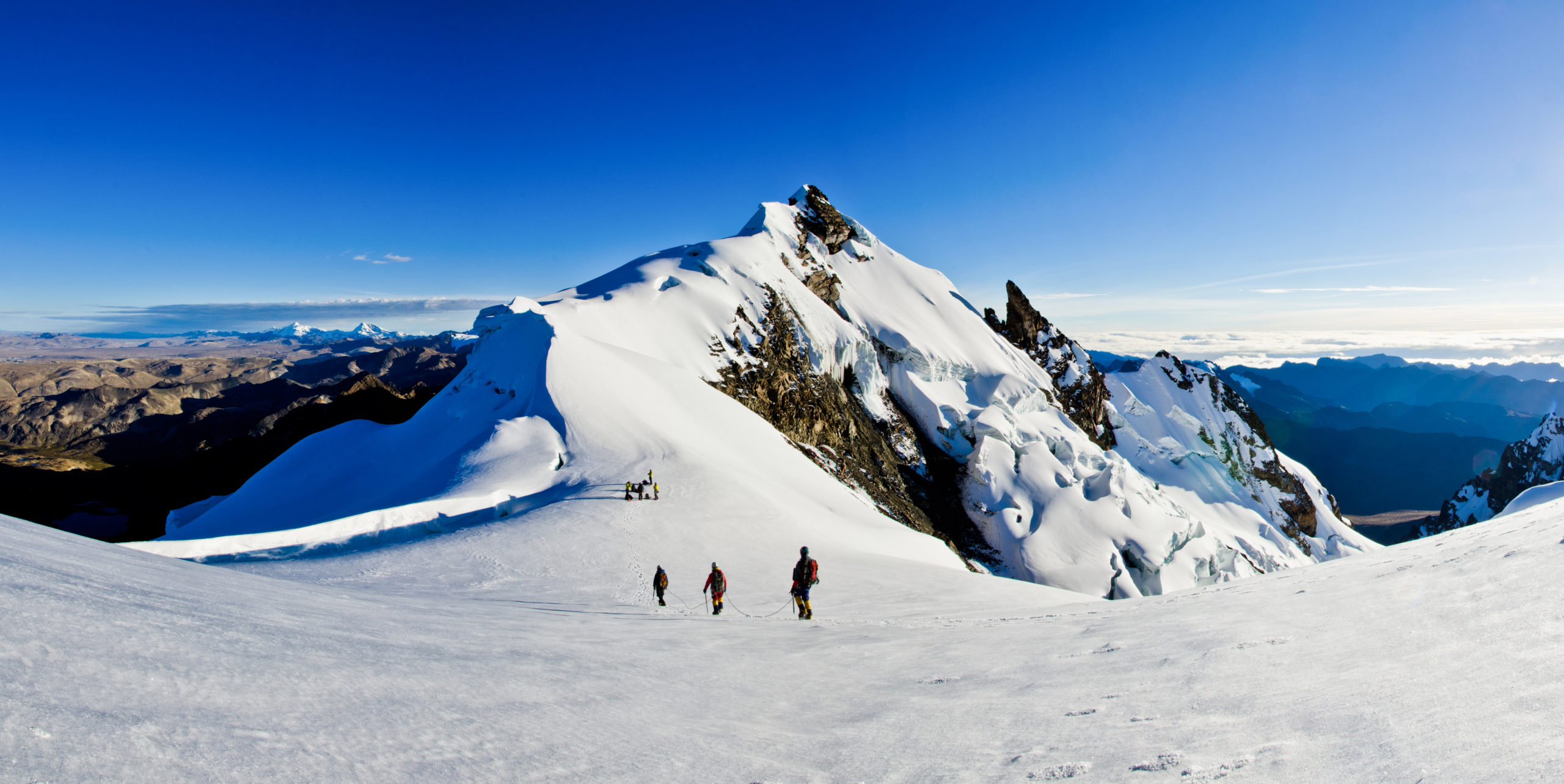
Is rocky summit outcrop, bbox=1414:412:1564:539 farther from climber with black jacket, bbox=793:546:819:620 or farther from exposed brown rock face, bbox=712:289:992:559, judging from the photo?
climber with black jacket, bbox=793:546:819:620

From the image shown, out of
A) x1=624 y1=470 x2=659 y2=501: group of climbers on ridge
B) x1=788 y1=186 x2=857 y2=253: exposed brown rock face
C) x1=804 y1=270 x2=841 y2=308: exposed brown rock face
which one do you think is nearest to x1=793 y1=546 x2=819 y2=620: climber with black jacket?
x1=624 y1=470 x2=659 y2=501: group of climbers on ridge

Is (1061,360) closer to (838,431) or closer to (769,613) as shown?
(838,431)

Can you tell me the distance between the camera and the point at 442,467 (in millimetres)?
21297

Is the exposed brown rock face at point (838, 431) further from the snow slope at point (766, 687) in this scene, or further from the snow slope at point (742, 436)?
the snow slope at point (766, 687)

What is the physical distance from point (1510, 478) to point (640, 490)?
245712mm

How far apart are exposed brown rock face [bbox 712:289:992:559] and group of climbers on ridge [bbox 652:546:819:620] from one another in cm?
2080

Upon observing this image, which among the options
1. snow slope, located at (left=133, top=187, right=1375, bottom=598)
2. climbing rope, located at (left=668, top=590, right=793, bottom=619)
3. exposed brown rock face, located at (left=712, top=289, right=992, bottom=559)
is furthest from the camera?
exposed brown rock face, located at (left=712, top=289, right=992, bottom=559)

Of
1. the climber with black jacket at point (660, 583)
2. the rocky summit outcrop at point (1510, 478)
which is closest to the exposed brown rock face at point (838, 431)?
the climber with black jacket at point (660, 583)

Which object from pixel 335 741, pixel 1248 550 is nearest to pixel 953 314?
pixel 1248 550

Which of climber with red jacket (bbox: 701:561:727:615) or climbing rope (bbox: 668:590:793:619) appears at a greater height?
climber with red jacket (bbox: 701:561:727:615)

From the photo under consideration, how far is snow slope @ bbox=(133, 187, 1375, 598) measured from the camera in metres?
20.0

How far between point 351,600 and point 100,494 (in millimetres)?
89682

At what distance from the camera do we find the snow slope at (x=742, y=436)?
65.8 feet

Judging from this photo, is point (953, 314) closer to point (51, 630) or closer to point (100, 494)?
point (51, 630)
